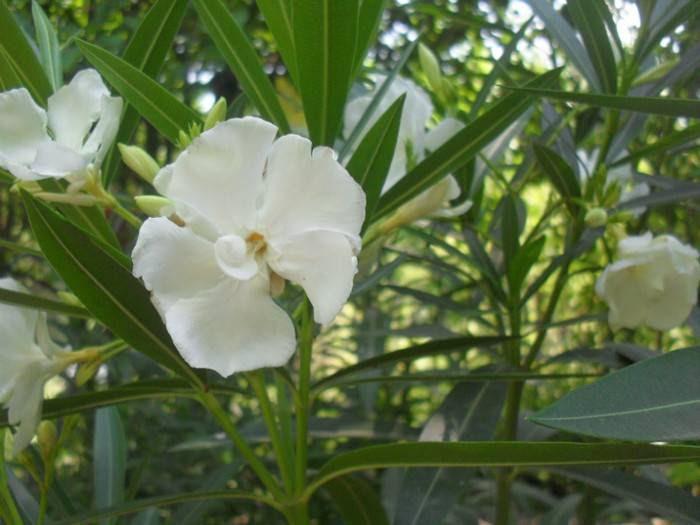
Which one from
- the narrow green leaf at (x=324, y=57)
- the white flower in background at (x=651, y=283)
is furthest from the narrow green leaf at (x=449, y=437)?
the narrow green leaf at (x=324, y=57)

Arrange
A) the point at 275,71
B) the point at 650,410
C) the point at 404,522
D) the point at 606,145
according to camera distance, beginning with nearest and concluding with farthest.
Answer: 1. the point at 650,410
2. the point at 404,522
3. the point at 606,145
4. the point at 275,71

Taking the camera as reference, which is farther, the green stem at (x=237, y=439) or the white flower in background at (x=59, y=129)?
the green stem at (x=237, y=439)

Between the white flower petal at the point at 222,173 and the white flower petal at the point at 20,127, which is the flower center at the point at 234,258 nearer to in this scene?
the white flower petal at the point at 222,173

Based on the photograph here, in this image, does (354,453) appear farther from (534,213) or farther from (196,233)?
(534,213)

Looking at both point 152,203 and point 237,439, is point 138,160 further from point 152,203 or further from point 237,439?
point 237,439

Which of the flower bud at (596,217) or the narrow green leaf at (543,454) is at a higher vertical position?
the flower bud at (596,217)

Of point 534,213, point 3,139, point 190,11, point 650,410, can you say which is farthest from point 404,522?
point 534,213
